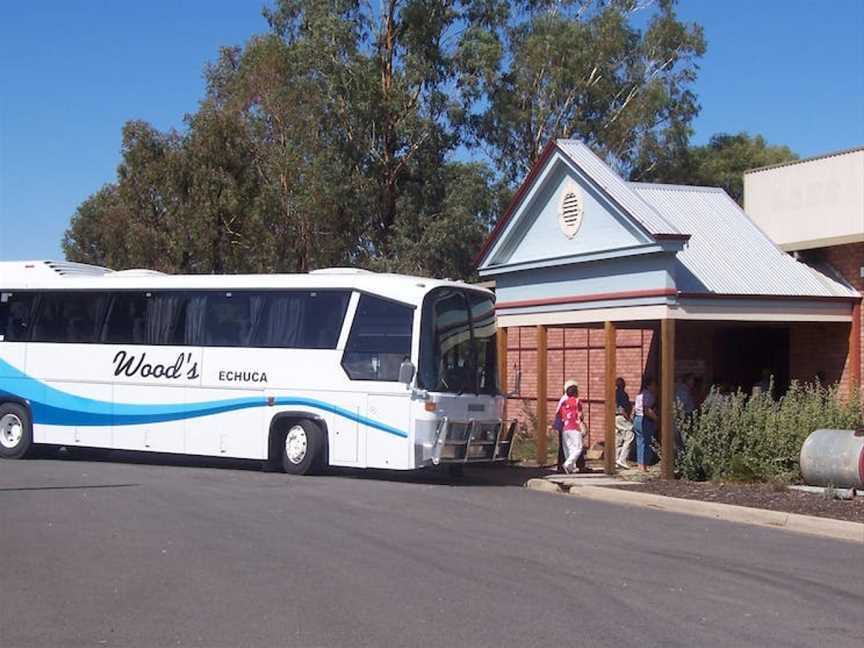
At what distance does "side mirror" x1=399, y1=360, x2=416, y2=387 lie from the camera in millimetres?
18203

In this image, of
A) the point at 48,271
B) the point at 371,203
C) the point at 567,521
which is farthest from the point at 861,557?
the point at 371,203

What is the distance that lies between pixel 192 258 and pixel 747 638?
33.8m

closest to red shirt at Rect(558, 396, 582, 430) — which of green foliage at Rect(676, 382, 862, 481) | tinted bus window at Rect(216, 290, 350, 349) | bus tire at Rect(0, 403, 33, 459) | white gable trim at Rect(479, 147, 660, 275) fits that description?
green foliage at Rect(676, 382, 862, 481)

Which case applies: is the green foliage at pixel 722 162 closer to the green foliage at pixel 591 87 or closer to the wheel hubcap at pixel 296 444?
the green foliage at pixel 591 87

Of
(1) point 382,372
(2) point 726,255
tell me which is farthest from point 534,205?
(1) point 382,372

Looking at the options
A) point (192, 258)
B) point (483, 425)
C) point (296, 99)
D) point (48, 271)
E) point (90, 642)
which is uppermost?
point (296, 99)

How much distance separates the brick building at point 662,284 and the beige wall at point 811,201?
1.65 feet

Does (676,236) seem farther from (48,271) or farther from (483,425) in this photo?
(48,271)

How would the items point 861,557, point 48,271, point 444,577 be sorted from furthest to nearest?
1. point 48,271
2. point 861,557
3. point 444,577

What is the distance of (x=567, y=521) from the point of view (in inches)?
552

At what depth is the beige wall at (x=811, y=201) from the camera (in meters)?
19.5

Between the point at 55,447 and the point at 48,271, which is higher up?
the point at 48,271

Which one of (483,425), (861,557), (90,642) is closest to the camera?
(90,642)

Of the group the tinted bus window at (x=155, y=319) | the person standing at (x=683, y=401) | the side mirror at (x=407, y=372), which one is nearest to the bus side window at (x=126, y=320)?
the tinted bus window at (x=155, y=319)
